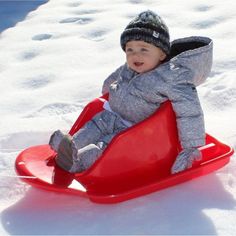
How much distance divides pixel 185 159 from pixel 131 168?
17 centimetres

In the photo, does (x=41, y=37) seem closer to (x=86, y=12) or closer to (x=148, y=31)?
(x=86, y=12)

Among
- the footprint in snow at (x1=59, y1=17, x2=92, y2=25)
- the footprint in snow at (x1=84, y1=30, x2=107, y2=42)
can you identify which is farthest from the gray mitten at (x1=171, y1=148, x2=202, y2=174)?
the footprint in snow at (x1=59, y1=17, x2=92, y2=25)

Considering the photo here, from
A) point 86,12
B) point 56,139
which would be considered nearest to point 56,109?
point 56,139

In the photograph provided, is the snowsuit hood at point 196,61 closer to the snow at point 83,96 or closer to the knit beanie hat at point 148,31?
the knit beanie hat at point 148,31

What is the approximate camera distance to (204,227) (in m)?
1.55

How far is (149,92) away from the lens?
1.83m

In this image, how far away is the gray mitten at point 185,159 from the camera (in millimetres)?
1771

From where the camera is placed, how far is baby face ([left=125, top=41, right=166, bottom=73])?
1.87 metres

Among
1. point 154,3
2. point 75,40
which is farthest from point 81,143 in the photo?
point 154,3

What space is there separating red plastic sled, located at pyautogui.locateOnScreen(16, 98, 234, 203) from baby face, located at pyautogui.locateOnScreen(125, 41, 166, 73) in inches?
6.6

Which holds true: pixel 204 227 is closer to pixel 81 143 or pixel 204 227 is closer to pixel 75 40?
pixel 81 143

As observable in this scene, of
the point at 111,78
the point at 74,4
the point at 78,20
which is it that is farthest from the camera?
the point at 74,4

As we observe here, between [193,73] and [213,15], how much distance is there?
180 centimetres

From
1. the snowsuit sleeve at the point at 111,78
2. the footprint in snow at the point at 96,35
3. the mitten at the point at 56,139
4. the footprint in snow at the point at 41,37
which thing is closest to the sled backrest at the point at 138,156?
the mitten at the point at 56,139
